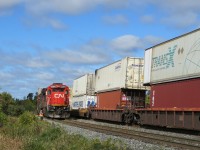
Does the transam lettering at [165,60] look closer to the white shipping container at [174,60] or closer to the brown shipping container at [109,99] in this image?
the white shipping container at [174,60]

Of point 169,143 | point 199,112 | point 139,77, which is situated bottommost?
point 169,143

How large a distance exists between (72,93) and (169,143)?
3293 cm

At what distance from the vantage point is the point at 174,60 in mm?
20375

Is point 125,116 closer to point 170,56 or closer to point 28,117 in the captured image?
point 170,56

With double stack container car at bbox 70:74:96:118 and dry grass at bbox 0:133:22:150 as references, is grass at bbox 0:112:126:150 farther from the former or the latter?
double stack container car at bbox 70:74:96:118

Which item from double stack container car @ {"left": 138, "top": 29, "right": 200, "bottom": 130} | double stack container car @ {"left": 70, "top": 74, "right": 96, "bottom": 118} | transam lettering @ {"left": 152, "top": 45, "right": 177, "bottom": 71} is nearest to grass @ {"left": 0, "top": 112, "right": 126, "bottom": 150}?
double stack container car @ {"left": 138, "top": 29, "right": 200, "bottom": 130}

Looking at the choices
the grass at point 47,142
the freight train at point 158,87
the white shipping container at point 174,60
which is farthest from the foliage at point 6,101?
the grass at point 47,142

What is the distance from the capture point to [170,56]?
2092 cm

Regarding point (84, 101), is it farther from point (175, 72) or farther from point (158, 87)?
point (175, 72)

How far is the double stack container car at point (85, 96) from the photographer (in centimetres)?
3734

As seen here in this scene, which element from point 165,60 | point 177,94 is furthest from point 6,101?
point 177,94

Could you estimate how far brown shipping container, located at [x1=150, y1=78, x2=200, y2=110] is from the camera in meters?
18.1

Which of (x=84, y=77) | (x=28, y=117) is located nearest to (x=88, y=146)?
(x=28, y=117)

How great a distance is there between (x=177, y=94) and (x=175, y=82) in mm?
745
